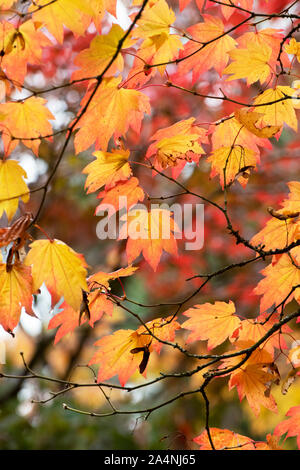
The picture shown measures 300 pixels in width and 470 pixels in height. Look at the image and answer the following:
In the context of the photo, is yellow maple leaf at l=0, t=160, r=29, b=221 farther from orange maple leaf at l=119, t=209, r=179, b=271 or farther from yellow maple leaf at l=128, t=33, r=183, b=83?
yellow maple leaf at l=128, t=33, r=183, b=83

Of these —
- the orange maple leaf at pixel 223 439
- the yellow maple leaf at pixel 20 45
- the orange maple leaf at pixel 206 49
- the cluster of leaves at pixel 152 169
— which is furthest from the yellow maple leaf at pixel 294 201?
the yellow maple leaf at pixel 20 45

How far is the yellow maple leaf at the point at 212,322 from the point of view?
1503mm

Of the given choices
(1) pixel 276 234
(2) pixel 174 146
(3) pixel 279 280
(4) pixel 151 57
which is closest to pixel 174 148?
(2) pixel 174 146

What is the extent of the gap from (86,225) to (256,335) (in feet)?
13.8

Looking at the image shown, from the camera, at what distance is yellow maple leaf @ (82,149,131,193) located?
142 centimetres

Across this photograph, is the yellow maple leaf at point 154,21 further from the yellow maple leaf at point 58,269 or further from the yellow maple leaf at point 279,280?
the yellow maple leaf at point 279,280

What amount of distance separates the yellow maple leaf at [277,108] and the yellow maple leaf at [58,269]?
810mm

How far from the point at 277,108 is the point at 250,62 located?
19 cm

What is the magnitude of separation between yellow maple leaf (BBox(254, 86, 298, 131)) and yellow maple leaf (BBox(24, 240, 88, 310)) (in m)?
0.81

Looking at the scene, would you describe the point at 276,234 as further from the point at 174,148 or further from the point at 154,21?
the point at 154,21

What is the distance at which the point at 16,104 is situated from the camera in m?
1.45

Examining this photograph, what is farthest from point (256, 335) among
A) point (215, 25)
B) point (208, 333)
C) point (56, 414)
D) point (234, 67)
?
point (56, 414)

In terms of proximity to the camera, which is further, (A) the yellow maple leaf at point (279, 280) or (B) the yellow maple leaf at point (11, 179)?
(A) the yellow maple leaf at point (279, 280)

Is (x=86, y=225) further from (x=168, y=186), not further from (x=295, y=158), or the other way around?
(x=295, y=158)
